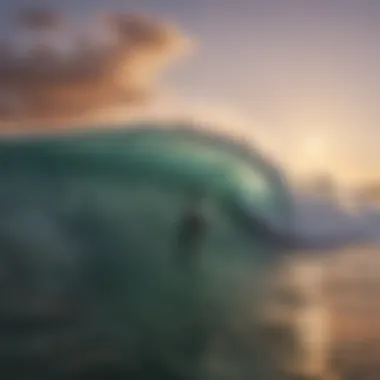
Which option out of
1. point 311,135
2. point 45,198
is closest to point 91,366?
point 45,198

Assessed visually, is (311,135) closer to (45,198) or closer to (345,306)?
(345,306)

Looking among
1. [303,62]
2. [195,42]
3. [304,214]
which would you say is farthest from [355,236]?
[195,42]

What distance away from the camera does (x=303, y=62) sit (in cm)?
111

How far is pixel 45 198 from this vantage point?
42.5 inches

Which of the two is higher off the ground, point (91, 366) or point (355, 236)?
point (355, 236)

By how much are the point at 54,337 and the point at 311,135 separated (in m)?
0.54

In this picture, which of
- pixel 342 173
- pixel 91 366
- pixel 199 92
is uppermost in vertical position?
pixel 199 92

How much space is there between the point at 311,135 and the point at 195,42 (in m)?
0.25

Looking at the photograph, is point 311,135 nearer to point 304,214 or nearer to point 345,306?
point 304,214

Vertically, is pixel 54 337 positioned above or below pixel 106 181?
→ below

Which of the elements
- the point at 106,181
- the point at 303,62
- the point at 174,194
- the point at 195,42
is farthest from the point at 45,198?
the point at 303,62

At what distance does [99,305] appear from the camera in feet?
3.45

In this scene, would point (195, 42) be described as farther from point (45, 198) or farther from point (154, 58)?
point (45, 198)

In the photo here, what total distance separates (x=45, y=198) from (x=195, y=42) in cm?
36
